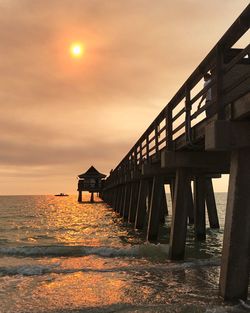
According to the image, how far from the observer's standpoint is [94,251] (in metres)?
14.7

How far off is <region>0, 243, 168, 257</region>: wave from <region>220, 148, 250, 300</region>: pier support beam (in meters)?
5.86

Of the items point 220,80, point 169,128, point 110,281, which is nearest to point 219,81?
point 220,80

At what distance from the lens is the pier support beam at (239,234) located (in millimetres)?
6871

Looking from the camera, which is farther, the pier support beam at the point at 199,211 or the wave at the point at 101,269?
the pier support beam at the point at 199,211

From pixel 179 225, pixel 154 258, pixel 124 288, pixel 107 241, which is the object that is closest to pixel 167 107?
pixel 179 225

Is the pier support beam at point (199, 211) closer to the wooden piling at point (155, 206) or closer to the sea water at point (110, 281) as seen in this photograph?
the wooden piling at point (155, 206)

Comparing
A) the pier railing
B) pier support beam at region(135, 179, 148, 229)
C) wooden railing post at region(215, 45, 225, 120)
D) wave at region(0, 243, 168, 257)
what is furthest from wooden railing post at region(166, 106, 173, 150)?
pier support beam at region(135, 179, 148, 229)

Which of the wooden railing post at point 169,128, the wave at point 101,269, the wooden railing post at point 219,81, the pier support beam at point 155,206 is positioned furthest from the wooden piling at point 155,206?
the wooden railing post at point 219,81

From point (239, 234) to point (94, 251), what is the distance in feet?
28.1

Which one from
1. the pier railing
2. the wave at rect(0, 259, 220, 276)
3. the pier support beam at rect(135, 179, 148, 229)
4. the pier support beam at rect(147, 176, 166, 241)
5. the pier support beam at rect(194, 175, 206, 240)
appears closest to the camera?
the pier railing

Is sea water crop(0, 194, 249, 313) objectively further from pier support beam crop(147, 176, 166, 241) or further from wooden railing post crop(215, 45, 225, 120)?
wooden railing post crop(215, 45, 225, 120)

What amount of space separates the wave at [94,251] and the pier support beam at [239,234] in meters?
5.86

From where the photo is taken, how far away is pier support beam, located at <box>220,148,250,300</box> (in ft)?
22.5

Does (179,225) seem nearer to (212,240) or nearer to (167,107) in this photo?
(167,107)
